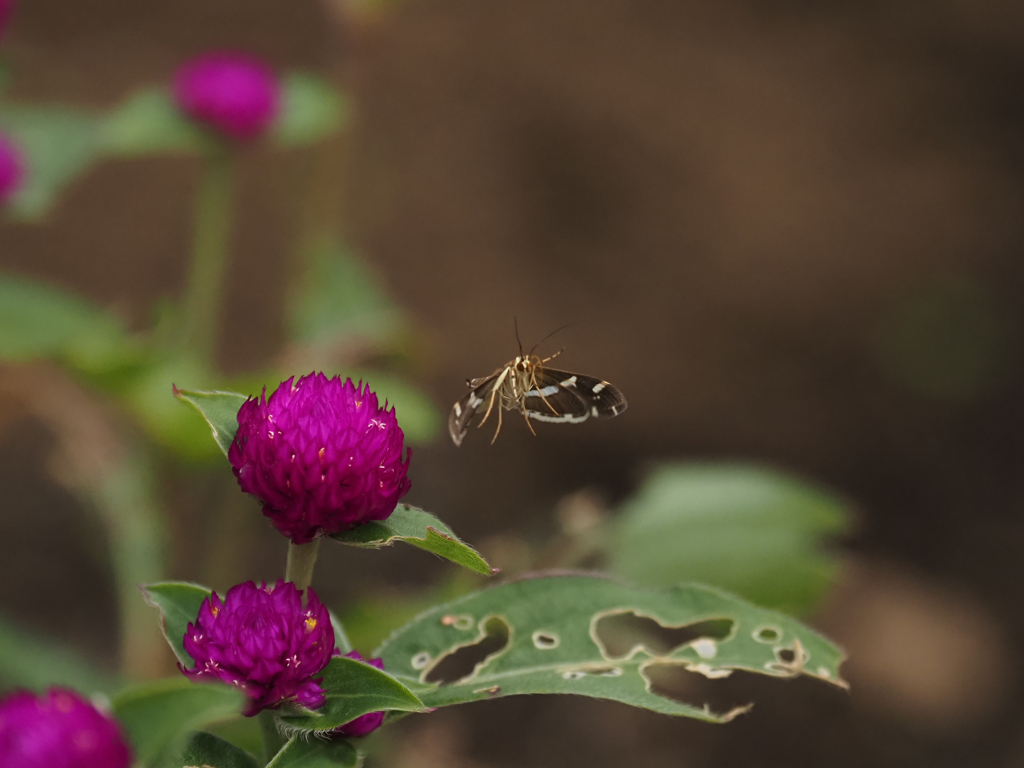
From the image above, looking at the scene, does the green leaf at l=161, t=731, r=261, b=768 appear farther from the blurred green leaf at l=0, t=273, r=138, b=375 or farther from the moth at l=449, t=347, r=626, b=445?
the blurred green leaf at l=0, t=273, r=138, b=375

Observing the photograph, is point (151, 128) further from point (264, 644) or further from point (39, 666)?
point (264, 644)

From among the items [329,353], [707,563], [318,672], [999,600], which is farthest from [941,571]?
[318,672]

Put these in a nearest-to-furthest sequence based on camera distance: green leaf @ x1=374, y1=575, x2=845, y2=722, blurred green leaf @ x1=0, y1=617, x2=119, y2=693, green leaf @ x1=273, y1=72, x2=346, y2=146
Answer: green leaf @ x1=374, y1=575, x2=845, y2=722 < blurred green leaf @ x1=0, y1=617, x2=119, y2=693 < green leaf @ x1=273, y1=72, x2=346, y2=146

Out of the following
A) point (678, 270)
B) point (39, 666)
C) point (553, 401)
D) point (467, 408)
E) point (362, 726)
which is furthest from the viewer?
point (678, 270)

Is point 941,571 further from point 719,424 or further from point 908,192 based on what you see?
point 908,192

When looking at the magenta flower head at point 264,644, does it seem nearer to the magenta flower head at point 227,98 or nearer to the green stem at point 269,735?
the green stem at point 269,735

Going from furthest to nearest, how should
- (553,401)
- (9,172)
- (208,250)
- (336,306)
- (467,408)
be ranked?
(336,306), (208,250), (9,172), (553,401), (467,408)

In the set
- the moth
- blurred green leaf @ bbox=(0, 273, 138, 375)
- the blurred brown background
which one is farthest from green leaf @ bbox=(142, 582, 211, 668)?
the blurred brown background

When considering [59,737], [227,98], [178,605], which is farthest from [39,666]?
[59,737]
